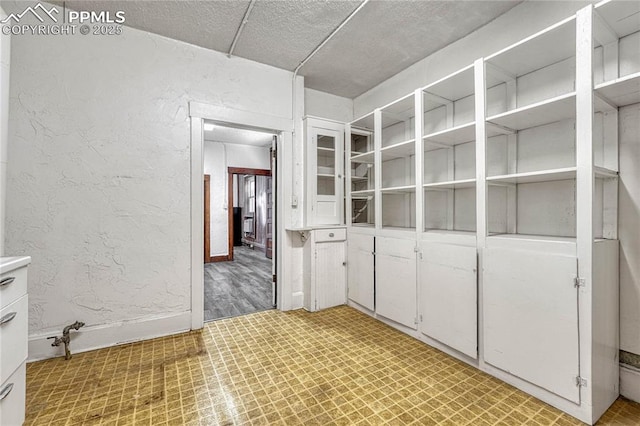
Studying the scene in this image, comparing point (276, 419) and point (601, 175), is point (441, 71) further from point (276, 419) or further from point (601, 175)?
point (276, 419)

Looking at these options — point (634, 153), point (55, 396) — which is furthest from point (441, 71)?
point (55, 396)

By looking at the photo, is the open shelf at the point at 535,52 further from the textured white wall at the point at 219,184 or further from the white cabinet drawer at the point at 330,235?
the textured white wall at the point at 219,184

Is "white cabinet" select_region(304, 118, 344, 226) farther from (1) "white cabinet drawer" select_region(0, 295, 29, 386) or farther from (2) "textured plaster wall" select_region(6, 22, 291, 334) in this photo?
(1) "white cabinet drawer" select_region(0, 295, 29, 386)

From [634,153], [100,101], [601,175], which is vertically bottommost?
[601,175]

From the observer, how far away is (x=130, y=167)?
259 centimetres

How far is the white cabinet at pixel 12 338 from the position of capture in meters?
1.29

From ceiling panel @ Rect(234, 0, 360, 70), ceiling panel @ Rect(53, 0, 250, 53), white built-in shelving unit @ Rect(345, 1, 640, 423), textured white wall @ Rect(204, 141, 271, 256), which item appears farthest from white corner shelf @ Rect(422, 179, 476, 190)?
textured white wall @ Rect(204, 141, 271, 256)

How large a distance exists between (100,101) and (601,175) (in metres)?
3.87

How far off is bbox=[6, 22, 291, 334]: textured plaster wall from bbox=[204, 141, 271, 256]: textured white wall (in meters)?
3.88

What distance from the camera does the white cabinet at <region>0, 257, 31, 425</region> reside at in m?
1.29

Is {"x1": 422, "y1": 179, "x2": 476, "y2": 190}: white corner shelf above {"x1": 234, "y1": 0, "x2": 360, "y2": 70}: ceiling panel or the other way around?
the other way around

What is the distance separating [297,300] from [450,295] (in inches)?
71.7

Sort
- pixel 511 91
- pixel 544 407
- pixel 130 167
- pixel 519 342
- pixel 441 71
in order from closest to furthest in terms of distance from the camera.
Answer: pixel 544 407 → pixel 519 342 → pixel 511 91 → pixel 130 167 → pixel 441 71

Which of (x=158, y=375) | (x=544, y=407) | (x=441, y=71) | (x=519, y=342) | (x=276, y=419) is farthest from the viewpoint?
(x=441, y=71)
